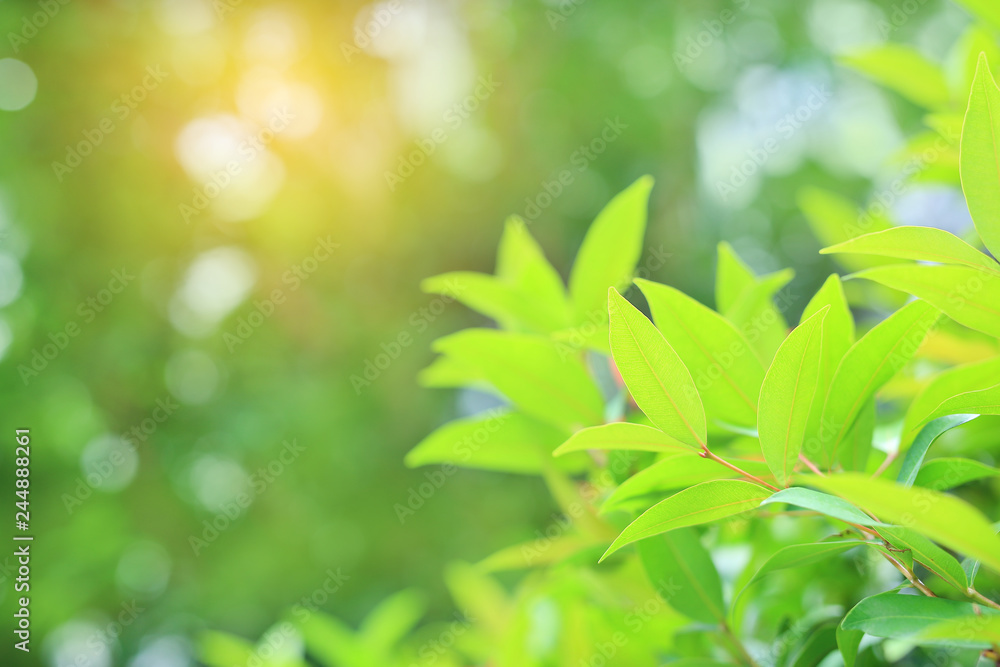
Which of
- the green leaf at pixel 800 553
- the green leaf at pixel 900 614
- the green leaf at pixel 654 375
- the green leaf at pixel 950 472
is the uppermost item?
the green leaf at pixel 654 375

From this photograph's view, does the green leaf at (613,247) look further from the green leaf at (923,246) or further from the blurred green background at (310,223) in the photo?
the blurred green background at (310,223)

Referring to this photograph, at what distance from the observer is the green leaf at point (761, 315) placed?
17.5 inches

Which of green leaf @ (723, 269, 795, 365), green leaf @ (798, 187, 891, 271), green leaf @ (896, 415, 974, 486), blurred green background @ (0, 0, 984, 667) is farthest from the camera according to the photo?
blurred green background @ (0, 0, 984, 667)

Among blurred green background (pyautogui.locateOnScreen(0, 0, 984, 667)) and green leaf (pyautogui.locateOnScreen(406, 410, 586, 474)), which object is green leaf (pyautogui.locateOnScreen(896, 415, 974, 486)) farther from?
blurred green background (pyautogui.locateOnScreen(0, 0, 984, 667))

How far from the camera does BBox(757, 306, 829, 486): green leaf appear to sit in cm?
32

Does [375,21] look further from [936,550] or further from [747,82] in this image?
[936,550]

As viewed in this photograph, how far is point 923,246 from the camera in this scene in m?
0.32

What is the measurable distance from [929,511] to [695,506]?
116mm

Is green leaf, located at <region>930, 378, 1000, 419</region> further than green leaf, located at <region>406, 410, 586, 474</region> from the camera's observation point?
No

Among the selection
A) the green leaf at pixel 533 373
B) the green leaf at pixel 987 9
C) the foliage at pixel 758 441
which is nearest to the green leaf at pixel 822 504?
the foliage at pixel 758 441

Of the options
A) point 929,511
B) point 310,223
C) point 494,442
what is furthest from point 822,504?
point 310,223

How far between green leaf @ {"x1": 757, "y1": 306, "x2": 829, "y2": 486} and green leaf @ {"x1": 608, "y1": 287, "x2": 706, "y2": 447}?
0.11 ft

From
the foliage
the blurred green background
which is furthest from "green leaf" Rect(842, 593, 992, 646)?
the blurred green background

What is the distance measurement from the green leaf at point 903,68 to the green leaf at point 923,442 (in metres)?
0.40
